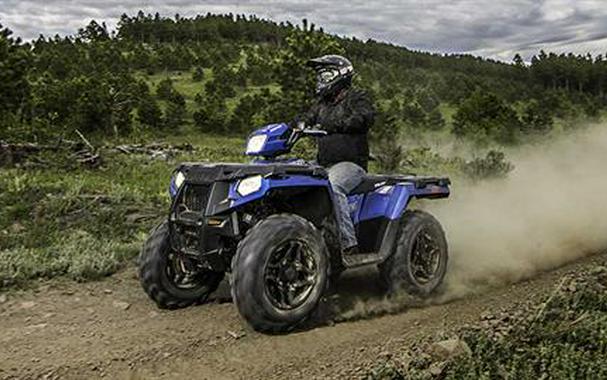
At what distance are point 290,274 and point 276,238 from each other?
0.41m

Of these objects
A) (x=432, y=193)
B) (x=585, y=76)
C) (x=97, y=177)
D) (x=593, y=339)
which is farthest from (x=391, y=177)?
(x=585, y=76)

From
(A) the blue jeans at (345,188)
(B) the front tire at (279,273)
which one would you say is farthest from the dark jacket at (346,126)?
(B) the front tire at (279,273)

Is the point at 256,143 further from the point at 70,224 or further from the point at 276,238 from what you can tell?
the point at 70,224

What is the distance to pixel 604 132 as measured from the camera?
66.2ft

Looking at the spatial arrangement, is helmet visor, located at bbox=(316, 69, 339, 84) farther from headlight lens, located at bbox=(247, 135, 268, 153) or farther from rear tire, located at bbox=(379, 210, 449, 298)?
rear tire, located at bbox=(379, 210, 449, 298)

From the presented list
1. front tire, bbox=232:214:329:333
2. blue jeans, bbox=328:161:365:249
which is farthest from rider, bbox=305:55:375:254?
front tire, bbox=232:214:329:333

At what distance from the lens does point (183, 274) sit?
21.7 feet

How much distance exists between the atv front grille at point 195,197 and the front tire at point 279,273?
24.7 inches

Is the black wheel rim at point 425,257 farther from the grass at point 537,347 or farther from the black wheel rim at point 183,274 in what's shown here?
the black wheel rim at point 183,274

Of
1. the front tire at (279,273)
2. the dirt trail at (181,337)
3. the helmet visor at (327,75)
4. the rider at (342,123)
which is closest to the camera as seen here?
the dirt trail at (181,337)

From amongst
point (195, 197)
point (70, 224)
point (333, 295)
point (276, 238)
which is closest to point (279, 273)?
point (276, 238)

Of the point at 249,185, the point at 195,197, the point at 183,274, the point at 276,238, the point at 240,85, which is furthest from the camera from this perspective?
the point at 240,85

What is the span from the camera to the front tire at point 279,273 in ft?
18.0

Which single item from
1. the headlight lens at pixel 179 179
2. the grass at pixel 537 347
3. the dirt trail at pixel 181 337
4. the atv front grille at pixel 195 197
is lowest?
the dirt trail at pixel 181 337
